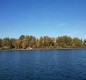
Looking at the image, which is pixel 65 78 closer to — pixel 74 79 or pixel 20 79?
pixel 74 79

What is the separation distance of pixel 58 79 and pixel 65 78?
1576 millimetres

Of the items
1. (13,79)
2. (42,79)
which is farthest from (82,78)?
(13,79)

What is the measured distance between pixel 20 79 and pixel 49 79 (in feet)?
19.3

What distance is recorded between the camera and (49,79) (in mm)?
39156

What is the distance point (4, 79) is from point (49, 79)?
362 inches

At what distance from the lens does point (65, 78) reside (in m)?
39.5

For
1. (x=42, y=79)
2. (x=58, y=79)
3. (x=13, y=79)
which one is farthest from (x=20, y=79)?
(x=58, y=79)

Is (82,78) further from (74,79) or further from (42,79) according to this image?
(42,79)

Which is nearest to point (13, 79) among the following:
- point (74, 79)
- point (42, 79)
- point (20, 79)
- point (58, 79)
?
point (20, 79)

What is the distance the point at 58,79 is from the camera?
3894 centimetres

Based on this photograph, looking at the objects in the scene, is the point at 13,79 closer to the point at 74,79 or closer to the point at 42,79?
the point at 42,79

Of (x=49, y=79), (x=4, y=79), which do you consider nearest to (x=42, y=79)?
(x=49, y=79)

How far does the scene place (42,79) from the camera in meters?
39.1

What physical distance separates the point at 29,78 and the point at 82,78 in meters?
10.8
